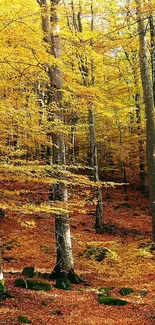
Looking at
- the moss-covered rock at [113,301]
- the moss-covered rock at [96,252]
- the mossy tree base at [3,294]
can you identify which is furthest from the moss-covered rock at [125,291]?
the moss-covered rock at [96,252]

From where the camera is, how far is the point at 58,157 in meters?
9.71

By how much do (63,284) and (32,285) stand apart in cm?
86

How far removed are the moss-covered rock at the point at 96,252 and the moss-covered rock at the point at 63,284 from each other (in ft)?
12.9

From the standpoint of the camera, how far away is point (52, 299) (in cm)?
793

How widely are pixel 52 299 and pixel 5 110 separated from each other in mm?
4612

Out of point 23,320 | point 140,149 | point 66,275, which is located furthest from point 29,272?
point 140,149

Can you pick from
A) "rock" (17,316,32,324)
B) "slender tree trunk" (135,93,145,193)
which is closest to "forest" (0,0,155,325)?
"rock" (17,316,32,324)

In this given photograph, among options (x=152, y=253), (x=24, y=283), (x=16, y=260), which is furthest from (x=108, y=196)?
(x=24, y=283)

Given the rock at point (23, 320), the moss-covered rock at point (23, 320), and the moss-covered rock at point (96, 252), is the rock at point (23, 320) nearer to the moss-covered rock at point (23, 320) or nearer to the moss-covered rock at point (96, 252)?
the moss-covered rock at point (23, 320)

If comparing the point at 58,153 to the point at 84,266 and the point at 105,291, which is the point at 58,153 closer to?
the point at 105,291

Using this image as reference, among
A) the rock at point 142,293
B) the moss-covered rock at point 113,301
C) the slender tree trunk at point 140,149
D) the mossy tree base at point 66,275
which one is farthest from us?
the slender tree trunk at point 140,149

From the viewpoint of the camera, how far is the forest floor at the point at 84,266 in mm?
6970

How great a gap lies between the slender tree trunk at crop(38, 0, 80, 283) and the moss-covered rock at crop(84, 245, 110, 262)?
10.8ft

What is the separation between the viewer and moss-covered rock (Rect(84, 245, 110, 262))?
13000mm
